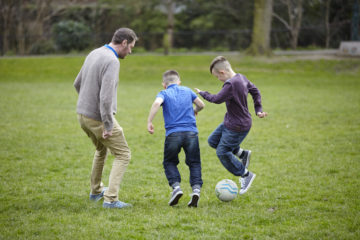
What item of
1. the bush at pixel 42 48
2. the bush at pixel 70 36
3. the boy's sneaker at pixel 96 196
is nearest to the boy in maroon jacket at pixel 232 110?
the boy's sneaker at pixel 96 196

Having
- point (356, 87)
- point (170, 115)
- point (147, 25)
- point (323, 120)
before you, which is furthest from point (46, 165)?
point (147, 25)

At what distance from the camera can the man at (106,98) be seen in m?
4.64

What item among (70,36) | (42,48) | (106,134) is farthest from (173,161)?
(42,48)

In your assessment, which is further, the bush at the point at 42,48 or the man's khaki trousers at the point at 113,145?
the bush at the point at 42,48

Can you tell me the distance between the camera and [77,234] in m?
4.18

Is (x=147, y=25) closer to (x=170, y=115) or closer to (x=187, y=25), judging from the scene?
(x=187, y=25)

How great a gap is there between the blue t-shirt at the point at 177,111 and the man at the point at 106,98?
66 cm

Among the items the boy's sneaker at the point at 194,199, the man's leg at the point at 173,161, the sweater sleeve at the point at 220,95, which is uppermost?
the sweater sleeve at the point at 220,95

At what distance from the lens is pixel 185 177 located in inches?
258

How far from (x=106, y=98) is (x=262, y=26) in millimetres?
22039

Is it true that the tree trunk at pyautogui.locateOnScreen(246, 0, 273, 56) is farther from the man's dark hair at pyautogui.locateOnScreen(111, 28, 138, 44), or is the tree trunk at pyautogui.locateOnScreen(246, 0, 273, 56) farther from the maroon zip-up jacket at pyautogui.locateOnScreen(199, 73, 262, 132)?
the man's dark hair at pyautogui.locateOnScreen(111, 28, 138, 44)

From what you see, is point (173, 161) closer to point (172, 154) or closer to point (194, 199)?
point (172, 154)

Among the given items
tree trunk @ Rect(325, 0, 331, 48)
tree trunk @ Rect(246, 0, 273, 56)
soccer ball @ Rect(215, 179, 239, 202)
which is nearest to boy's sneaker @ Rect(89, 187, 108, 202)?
soccer ball @ Rect(215, 179, 239, 202)

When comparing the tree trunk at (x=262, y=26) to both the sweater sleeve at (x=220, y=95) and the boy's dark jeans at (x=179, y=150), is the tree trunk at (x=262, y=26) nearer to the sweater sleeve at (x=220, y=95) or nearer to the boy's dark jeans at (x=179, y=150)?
the sweater sleeve at (x=220, y=95)
